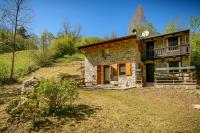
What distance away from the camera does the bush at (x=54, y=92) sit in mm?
7500

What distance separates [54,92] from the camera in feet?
25.1

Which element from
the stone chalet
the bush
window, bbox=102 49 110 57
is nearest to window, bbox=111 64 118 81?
the stone chalet

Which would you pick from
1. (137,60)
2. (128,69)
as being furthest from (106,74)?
(137,60)

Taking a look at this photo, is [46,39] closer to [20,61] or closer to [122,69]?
[20,61]

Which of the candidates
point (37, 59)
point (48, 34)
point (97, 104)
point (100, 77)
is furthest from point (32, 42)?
point (97, 104)

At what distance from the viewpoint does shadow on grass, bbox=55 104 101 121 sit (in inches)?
298

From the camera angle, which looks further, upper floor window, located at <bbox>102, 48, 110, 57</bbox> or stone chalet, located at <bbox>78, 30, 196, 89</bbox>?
upper floor window, located at <bbox>102, 48, 110, 57</bbox>

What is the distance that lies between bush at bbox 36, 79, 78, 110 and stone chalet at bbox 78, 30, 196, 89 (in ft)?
33.9

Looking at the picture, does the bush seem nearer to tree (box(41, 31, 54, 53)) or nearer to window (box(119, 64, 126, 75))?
window (box(119, 64, 126, 75))

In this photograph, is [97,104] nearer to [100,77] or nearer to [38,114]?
[38,114]

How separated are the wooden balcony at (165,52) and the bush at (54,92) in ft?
45.5

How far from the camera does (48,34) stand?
4303cm

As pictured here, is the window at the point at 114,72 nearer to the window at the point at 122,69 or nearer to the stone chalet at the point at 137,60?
the stone chalet at the point at 137,60

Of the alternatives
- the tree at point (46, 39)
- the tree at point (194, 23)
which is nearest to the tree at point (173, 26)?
the tree at point (194, 23)
